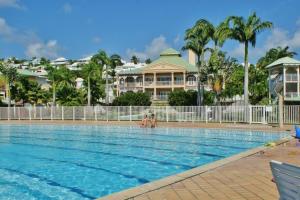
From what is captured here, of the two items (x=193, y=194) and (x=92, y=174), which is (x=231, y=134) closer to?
(x=92, y=174)

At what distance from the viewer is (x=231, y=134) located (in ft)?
76.2

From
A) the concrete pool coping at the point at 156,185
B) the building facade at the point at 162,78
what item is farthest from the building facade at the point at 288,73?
the concrete pool coping at the point at 156,185

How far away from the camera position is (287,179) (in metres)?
4.08

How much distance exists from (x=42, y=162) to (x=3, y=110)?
27.7m

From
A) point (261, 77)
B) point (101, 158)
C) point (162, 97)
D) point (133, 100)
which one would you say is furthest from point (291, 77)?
point (101, 158)

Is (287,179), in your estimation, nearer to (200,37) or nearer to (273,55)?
(200,37)

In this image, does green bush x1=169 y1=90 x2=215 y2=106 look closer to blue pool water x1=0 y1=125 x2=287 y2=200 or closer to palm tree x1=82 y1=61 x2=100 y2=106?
palm tree x1=82 y1=61 x2=100 y2=106

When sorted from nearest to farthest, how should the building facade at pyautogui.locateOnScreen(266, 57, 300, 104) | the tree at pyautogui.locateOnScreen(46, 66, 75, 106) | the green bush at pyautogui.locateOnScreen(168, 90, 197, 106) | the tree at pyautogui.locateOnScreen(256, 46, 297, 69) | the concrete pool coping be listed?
the concrete pool coping → the building facade at pyautogui.locateOnScreen(266, 57, 300, 104) → the green bush at pyautogui.locateOnScreen(168, 90, 197, 106) → the tree at pyautogui.locateOnScreen(46, 66, 75, 106) → the tree at pyautogui.locateOnScreen(256, 46, 297, 69)

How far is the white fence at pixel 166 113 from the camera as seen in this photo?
96.6ft

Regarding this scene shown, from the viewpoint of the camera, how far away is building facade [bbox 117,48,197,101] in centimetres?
6212

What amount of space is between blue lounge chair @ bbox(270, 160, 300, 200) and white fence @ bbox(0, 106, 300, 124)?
2537 centimetres

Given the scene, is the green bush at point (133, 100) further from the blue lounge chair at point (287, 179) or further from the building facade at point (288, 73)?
the blue lounge chair at point (287, 179)

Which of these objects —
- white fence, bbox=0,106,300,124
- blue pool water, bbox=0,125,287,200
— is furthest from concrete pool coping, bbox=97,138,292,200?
white fence, bbox=0,106,300,124

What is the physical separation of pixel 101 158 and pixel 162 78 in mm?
48961
